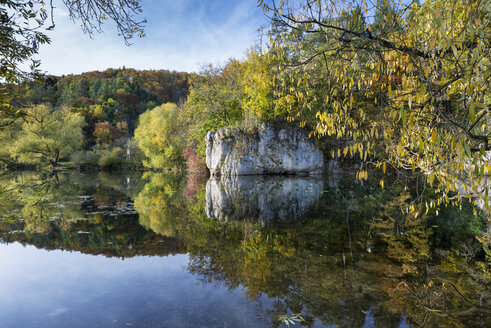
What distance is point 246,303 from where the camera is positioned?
4422mm

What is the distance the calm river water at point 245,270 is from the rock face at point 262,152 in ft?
57.2

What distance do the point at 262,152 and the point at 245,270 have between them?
2369cm

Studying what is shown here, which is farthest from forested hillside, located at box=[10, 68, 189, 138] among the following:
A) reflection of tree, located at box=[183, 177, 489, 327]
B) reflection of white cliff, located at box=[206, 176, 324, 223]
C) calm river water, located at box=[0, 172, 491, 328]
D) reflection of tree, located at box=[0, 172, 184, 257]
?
reflection of tree, located at box=[183, 177, 489, 327]

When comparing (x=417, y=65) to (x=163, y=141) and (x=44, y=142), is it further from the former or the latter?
(x=44, y=142)

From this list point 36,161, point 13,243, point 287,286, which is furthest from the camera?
point 36,161

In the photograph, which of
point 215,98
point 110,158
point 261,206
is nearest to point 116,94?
point 110,158

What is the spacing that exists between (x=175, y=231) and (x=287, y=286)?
16.0ft

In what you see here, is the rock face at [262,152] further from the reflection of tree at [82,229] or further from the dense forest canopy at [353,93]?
the reflection of tree at [82,229]

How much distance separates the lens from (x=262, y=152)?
2897 cm

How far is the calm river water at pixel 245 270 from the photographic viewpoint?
160 inches

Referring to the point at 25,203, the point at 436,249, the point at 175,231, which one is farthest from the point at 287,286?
Answer: the point at 25,203

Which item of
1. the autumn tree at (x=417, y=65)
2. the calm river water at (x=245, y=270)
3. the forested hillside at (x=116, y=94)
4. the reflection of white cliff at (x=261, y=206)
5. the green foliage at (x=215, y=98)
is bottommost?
the calm river water at (x=245, y=270)

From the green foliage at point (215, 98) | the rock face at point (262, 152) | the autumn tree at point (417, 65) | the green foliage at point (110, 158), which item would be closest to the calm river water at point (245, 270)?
the autumn tree at point (417, 65)

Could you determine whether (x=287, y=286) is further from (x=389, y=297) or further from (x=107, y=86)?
(x=107, y=86)
